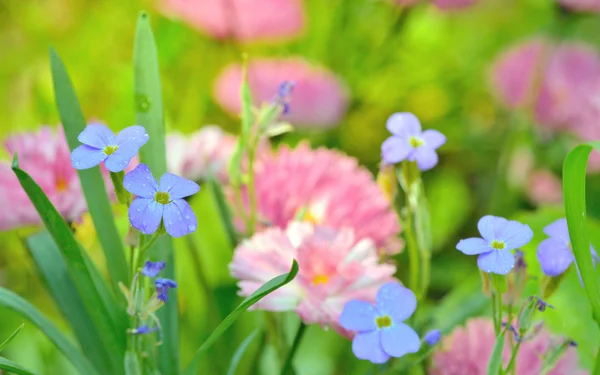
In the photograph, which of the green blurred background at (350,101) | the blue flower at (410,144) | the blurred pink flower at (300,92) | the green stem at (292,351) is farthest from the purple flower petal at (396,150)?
the blurred pink flower at (300,92)

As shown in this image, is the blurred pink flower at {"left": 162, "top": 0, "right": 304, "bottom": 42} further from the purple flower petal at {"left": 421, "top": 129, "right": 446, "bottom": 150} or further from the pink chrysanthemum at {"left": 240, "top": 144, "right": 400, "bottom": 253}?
the purple flower petal at {"left": 421, "top": 129, "right": 446, "bottom": 150}

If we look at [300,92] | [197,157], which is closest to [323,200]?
[197,157]

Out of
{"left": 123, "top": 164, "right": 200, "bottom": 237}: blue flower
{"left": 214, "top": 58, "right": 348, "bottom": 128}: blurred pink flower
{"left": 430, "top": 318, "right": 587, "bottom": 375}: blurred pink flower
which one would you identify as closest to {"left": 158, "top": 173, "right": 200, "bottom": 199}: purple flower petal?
{"left": 123, "top": 164, "right": 200, "bottom": 237}: blue flower

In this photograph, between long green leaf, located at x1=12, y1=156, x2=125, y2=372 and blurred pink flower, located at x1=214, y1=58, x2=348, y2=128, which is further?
blurred pink flower, located at x1=214, y1=58, x2=348, y2=128

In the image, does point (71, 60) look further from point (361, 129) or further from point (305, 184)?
point (305, 184)

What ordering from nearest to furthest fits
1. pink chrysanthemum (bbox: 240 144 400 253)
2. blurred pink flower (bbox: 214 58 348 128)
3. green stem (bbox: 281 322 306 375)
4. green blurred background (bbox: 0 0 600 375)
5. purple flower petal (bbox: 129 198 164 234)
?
purple flower petal (bbox: 129 198 164 234)
green stem (bbox: 281 322 306 375)
pink chrysanthemum (bbox: 240 144 400 253)
green blurred background (bbox: 0 0 600 375)
blurred pink flower (bbox: 214 58 348 128)

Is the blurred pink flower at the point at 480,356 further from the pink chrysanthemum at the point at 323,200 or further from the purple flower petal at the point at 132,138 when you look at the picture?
the purple flower petal at the point at 132,138

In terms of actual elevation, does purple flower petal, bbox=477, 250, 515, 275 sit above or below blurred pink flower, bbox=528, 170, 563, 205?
above

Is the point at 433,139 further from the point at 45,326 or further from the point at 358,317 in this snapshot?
the point at 45,326
